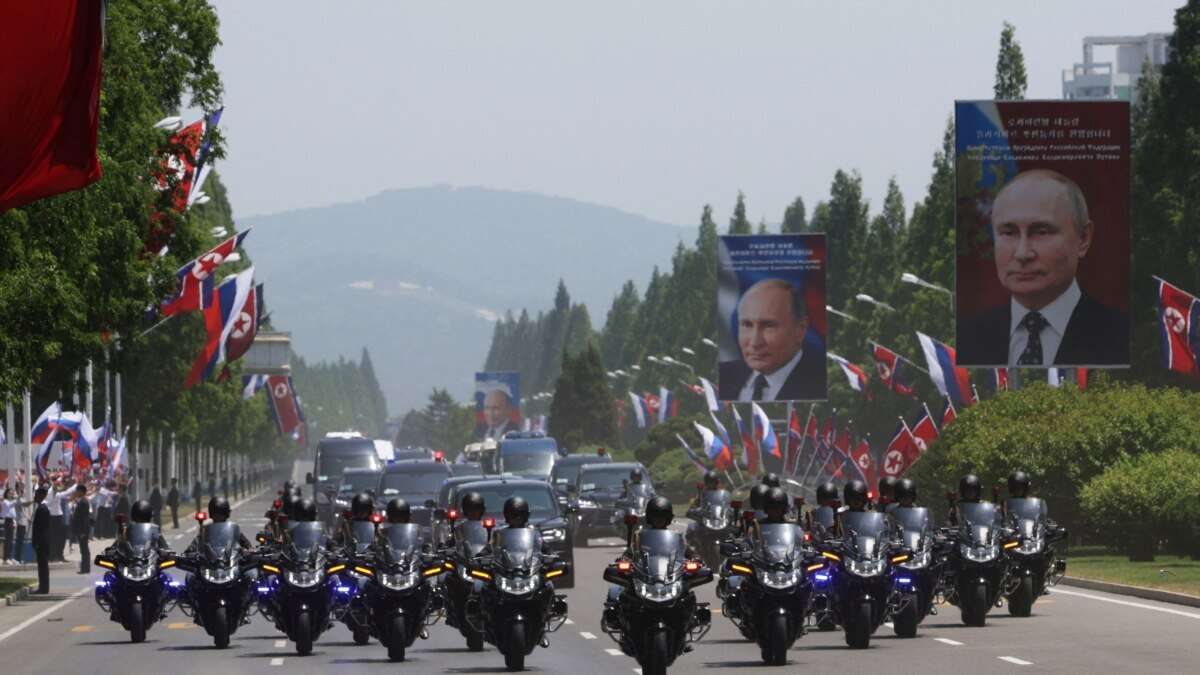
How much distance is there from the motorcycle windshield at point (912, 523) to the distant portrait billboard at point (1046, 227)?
746 inches

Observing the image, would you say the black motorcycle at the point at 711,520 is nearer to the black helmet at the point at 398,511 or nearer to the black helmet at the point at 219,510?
the black helmet at the point at 219,510

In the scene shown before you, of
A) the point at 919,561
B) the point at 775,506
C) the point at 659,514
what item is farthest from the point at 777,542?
the point at 919,561

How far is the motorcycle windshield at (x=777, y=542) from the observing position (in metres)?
24.1

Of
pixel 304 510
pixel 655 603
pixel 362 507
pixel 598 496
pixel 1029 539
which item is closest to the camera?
pixel 655 603

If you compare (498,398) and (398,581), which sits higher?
(498,398)

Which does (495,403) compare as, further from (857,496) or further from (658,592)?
(658,592)

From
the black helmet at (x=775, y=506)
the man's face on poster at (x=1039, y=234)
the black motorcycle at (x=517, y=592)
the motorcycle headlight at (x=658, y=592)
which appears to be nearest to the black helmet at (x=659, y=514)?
the motorcycle headlight at (x=658, y=592)

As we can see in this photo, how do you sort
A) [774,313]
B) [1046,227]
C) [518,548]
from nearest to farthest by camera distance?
[518,548], [1046,227], [774,313]

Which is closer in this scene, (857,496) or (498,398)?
(857,496)

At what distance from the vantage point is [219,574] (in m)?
27.8

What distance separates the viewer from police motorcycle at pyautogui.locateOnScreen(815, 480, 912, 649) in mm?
25750

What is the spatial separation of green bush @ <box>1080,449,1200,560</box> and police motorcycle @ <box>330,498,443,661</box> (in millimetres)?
19840

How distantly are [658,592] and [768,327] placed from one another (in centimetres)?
4744

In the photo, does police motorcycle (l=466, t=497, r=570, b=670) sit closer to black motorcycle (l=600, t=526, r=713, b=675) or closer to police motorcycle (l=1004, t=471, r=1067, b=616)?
black motorcycle (l=600, t=526, r=713, b=675)
